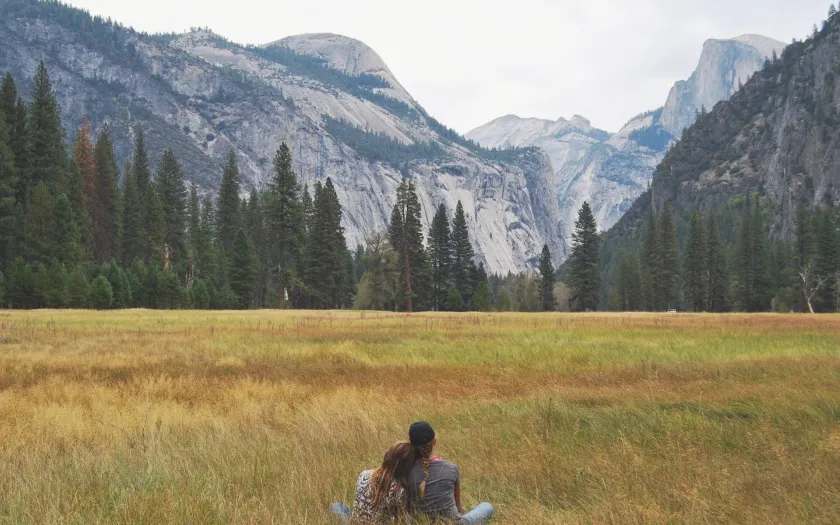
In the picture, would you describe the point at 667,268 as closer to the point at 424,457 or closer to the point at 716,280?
the point at 716,280

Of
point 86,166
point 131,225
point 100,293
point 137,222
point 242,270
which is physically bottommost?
point 100,293

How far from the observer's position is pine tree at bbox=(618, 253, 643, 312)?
102 meters

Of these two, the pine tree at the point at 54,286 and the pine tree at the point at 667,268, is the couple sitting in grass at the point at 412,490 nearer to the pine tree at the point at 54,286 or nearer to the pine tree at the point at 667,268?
→ the pine tree at the point at 54,286

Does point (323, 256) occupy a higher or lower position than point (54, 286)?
higher

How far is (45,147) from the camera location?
59.2 metres

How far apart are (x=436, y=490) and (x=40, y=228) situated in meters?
55.8

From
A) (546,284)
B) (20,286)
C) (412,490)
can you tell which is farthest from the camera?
(546,284)

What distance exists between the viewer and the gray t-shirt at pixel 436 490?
17.5 ft

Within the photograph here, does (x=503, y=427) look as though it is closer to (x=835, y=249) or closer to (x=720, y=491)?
A: (x=720, y=491)

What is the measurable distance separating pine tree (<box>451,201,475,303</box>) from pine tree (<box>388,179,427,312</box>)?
9.95 metres

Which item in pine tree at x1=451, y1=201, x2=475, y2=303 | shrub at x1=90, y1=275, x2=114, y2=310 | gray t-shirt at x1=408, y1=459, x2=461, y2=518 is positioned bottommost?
gray t-shirt at x1=408, y1=459, x2=461, y2=518

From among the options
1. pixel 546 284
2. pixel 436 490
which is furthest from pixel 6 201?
pixel 546 284

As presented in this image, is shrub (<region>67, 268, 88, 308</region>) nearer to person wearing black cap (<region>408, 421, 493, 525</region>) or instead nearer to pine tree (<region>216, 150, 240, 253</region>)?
pine tree (<region>216, 150, 240, 253</region>)

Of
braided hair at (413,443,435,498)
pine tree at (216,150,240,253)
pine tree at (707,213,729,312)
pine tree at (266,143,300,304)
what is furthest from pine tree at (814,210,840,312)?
braided hair at (413,443,435,498)
